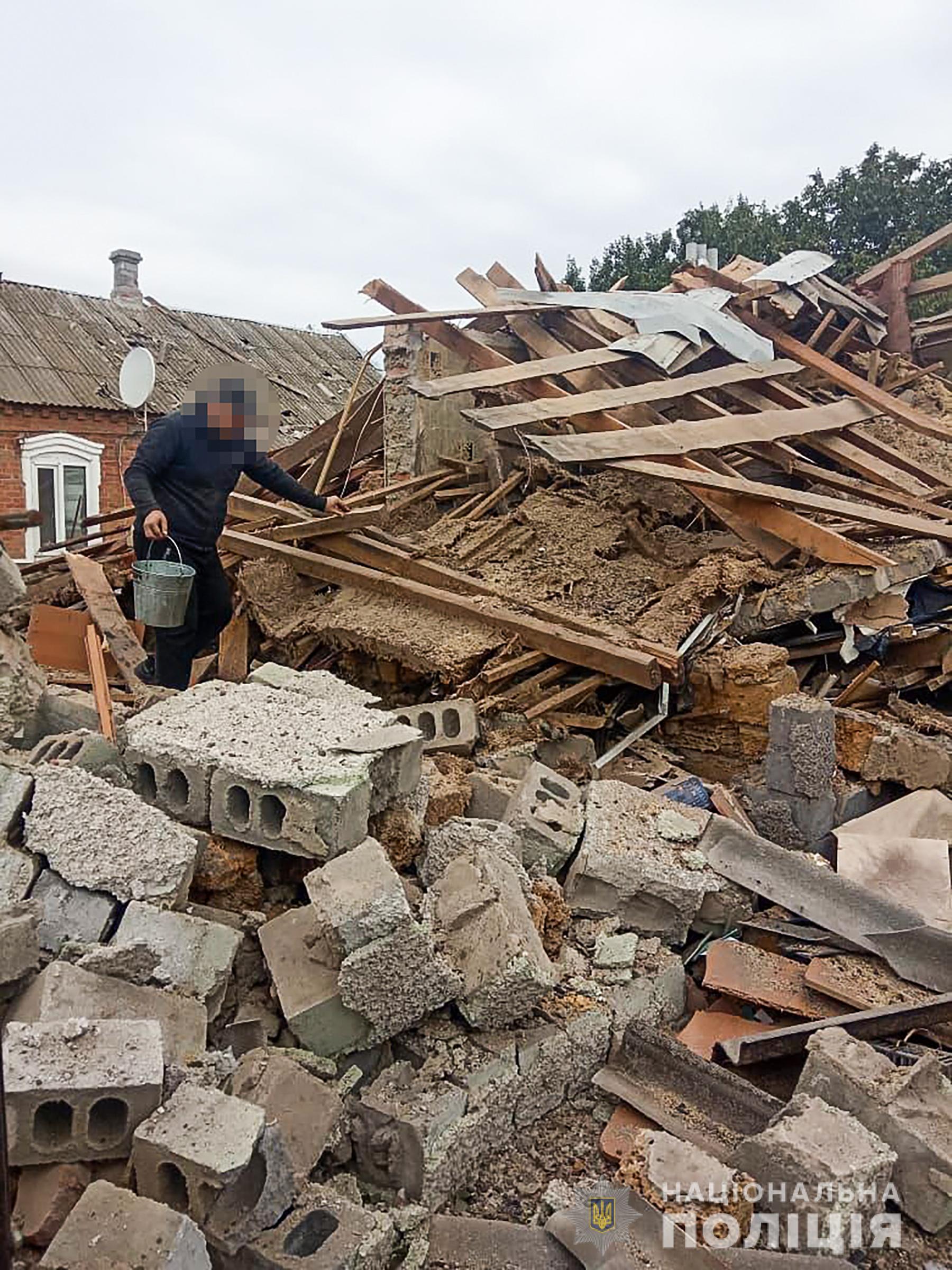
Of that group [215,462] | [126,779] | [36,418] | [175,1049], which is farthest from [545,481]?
[36,418]

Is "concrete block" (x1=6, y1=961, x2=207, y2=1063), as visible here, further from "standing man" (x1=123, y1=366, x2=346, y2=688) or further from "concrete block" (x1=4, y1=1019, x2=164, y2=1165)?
"standing man" (x1=123, y1=366, x2=346, y2=688)

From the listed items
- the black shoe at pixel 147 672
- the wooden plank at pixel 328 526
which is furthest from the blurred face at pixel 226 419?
the black shoe at pixel 147 672

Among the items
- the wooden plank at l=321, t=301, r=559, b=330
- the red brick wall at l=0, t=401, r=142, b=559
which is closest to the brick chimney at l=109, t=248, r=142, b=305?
the red brick wall at l=0, t=401, r=142, b=559

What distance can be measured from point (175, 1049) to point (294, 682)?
2.06 meters

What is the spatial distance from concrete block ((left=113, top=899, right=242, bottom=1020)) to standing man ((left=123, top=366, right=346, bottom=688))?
2.25m

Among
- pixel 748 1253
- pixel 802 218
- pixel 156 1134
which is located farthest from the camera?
pixel 802 218

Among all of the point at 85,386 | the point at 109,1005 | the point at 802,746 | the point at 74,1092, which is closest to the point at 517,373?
the point at 802,746

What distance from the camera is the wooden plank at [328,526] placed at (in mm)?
6434

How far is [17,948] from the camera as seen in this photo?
9.73 ft

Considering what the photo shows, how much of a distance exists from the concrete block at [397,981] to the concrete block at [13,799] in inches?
54.5

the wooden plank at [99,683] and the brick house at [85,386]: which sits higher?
the brick house at [85,386]

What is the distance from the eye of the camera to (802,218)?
86.4 ft

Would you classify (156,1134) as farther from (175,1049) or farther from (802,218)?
(802,218)

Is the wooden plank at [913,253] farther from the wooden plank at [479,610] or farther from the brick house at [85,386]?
the wooden plank at [479,610]
